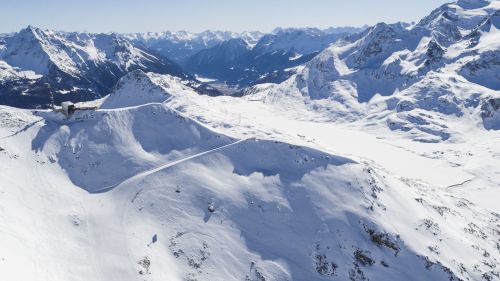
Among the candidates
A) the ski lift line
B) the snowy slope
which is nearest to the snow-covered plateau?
the snowy slope

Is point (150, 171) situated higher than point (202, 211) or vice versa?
point (150, 171)

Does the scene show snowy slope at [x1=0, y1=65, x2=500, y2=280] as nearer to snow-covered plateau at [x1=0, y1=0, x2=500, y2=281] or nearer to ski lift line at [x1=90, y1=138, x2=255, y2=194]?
snow-covered plateau at [x1=0, y1=0, x2=500, y2=281]

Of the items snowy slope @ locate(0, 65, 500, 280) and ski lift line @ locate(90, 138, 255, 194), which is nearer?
snowy slope @ locate(0, 65, 500, 280)

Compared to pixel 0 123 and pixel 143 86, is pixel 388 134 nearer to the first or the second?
pixel 143 86

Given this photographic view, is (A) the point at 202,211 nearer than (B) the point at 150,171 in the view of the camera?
Yes

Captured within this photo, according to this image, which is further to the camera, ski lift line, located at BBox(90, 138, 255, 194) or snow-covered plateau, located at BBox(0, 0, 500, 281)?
ski lift line, located at BBox(90, 138, 255, 194)

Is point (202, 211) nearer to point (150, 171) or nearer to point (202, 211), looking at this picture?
point (202, 211)

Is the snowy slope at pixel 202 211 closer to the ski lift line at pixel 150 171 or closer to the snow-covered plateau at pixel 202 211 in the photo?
the snow-covered plateau at pixel 202 211

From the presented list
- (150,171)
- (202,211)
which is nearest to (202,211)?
(202,211)

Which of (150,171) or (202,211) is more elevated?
(150,171)

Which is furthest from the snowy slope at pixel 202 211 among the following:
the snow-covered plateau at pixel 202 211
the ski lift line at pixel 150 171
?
the ski lift line at pixel 150 171

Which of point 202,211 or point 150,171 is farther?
point 150,171
